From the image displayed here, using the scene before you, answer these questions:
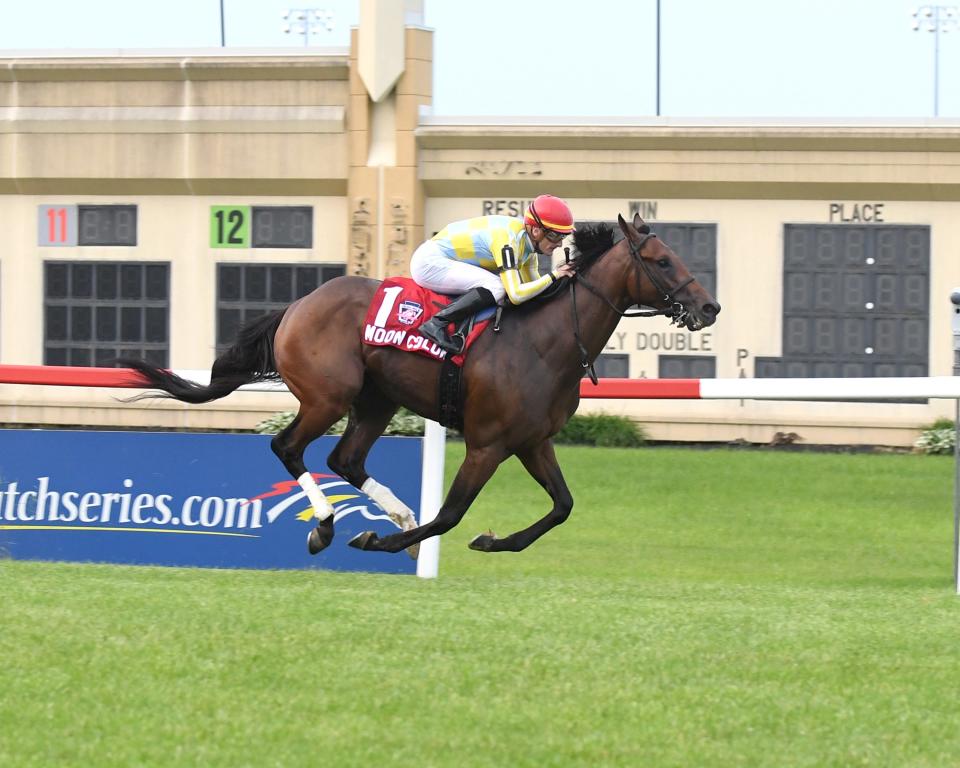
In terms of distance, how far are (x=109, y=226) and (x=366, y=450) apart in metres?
11.5

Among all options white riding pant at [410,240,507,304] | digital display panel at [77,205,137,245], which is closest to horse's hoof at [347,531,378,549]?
white riding pant at [410,240,507,304]

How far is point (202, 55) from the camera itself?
60.0 feet

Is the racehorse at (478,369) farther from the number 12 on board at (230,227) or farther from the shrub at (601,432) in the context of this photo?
the number 12 on board at (230,227)

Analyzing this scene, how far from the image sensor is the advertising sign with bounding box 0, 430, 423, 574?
27.4ft

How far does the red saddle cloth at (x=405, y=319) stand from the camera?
7.36 metres

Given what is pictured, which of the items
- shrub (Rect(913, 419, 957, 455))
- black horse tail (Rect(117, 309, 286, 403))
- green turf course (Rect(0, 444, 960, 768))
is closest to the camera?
green turf course (Rect(0, 444, 960, 768))

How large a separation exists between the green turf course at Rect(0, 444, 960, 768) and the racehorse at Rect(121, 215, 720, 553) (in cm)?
48

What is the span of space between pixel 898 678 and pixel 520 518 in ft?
24.7

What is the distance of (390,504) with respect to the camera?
771 cm

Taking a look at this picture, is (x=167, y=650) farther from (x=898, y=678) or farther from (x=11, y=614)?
(x=898, y=678)

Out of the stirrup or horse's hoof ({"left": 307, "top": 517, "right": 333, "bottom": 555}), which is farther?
horse's hoof ({"left": 307, "top": 517, "right": 333, "bottom": 555})

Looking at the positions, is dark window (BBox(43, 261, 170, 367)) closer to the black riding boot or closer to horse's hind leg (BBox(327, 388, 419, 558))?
horse's hind leg (BBox(327, 388, 419, 558))

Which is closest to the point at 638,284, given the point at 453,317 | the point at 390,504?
the point at 453,317

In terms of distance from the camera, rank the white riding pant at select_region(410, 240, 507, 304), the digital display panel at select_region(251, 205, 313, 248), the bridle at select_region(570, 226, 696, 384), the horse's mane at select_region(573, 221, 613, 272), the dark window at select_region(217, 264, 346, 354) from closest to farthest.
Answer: the bridle at select_region(570, 226, 696, 384), the white riding pant at select_region(410, 240, 507, 304), the horse's mane at select_region(573, 221, 613, 272), the dark window at select_region(217, 264, 346, 354), the digital display panel at select_region(251, 205, 313, 248)
